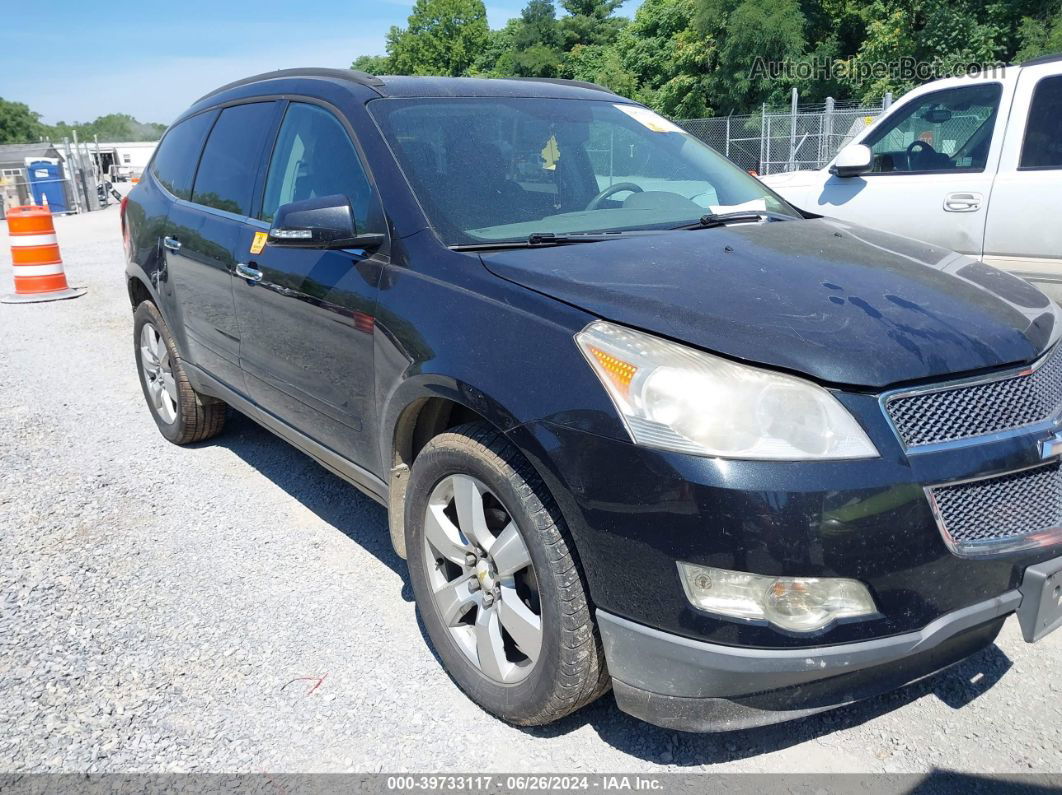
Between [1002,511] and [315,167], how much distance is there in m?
2.69

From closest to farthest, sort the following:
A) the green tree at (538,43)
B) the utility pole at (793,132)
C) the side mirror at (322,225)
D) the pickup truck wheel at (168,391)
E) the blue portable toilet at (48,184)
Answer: the side mirror at (322,225), the pickup truck wheel at (168,391), the utility pole at (793,132), the blue portable toilet at (48,184), the green tree at (538,43)

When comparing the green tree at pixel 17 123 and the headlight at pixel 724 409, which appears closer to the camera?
the headlight at pixel 724 409

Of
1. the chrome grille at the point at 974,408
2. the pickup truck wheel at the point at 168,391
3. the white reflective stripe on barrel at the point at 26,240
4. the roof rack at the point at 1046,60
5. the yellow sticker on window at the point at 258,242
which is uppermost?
the roof rack at the point at 1046,60

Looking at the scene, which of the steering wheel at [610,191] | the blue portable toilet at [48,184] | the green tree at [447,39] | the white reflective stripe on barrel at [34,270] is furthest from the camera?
the green tree at [447,39]

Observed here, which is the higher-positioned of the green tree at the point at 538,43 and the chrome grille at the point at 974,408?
the green tree at the point at 538,43

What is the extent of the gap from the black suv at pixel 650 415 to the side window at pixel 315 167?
0.06 feet

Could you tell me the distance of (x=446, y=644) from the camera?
2.74 metres

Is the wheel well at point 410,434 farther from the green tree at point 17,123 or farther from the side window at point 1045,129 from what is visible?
the green tree at point 17,123

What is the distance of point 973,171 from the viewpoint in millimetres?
5754

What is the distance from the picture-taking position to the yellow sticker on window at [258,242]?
3611mm

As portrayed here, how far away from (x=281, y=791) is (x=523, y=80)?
2995 millimetres

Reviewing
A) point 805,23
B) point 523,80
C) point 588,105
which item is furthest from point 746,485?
point 805,23

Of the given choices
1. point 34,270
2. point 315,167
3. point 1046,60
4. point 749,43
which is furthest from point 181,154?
point 749,43

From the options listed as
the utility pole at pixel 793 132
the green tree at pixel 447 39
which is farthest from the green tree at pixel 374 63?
the utility pole at pixel 793 132
